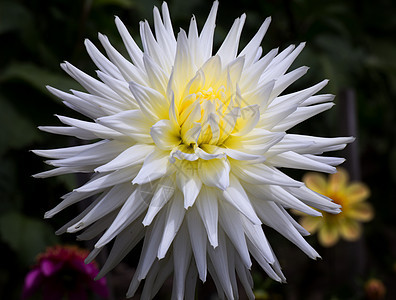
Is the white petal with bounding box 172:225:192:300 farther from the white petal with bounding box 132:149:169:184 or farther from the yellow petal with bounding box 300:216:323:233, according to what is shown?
the yellow petal with bounding box 300:216:323:233

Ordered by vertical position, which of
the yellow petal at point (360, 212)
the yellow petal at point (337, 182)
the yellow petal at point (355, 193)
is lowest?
the yellow petal at point (360, 212)

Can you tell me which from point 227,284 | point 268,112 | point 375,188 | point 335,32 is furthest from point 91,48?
point 375,188

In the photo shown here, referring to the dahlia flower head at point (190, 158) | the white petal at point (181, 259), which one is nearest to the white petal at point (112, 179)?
the dahlia flower head at point (190, 158)

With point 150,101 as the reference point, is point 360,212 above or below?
below

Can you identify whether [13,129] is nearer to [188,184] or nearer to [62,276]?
[62,276]

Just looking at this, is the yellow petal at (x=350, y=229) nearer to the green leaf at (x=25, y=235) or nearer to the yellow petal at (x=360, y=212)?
the yellow petal at (x=360, y=212)

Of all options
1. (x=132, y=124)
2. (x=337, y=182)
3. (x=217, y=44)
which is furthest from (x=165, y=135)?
(x=217, y=44)
